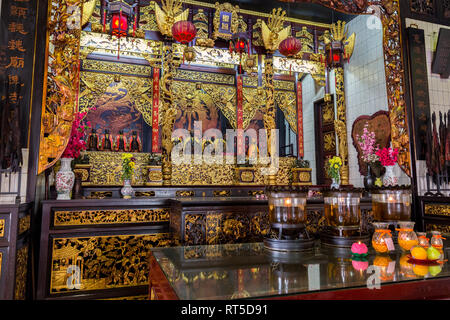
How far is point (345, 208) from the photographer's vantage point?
151cm

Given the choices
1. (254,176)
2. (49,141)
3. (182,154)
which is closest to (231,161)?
(254,176)

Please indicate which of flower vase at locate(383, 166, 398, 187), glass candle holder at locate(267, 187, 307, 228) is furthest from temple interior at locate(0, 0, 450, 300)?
flower vase at locate(383, 166, 398, 187)

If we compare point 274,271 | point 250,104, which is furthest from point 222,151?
point 274,271

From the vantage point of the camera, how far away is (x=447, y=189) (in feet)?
12.4

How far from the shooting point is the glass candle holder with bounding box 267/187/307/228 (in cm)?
145

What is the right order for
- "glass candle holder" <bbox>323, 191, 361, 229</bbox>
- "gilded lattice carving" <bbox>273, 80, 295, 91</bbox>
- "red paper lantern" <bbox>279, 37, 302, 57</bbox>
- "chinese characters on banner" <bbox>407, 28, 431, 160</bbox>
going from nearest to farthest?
"glass candle holder" <bbox>323, 191, 361, 229</bbox>
"chinese characters on banner" <bbox>407, 28, 431, 160</bbox>
"red paper lantern" <bbox>279, 37, 302, 57</bbox>
"gilded lattice carving" <bbox>273, 80, 295, 91</bbox>

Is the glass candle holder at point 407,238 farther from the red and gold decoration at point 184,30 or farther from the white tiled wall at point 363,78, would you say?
the red and gold decoration at point 184,30

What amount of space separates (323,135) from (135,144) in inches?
162

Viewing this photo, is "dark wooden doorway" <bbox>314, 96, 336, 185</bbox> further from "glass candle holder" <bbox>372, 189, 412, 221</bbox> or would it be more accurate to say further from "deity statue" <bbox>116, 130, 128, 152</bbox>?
"glass candle holder" <bbox>372, 189, 412, 221</bbox>

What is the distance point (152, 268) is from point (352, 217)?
41.0 inches

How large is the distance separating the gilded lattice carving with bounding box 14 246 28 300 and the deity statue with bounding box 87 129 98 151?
360 centimetres

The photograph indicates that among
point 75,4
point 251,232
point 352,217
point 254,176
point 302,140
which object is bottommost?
point 251,232

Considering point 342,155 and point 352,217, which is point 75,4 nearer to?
point 352,217

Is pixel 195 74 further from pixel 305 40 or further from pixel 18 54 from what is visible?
pixel 18 54
